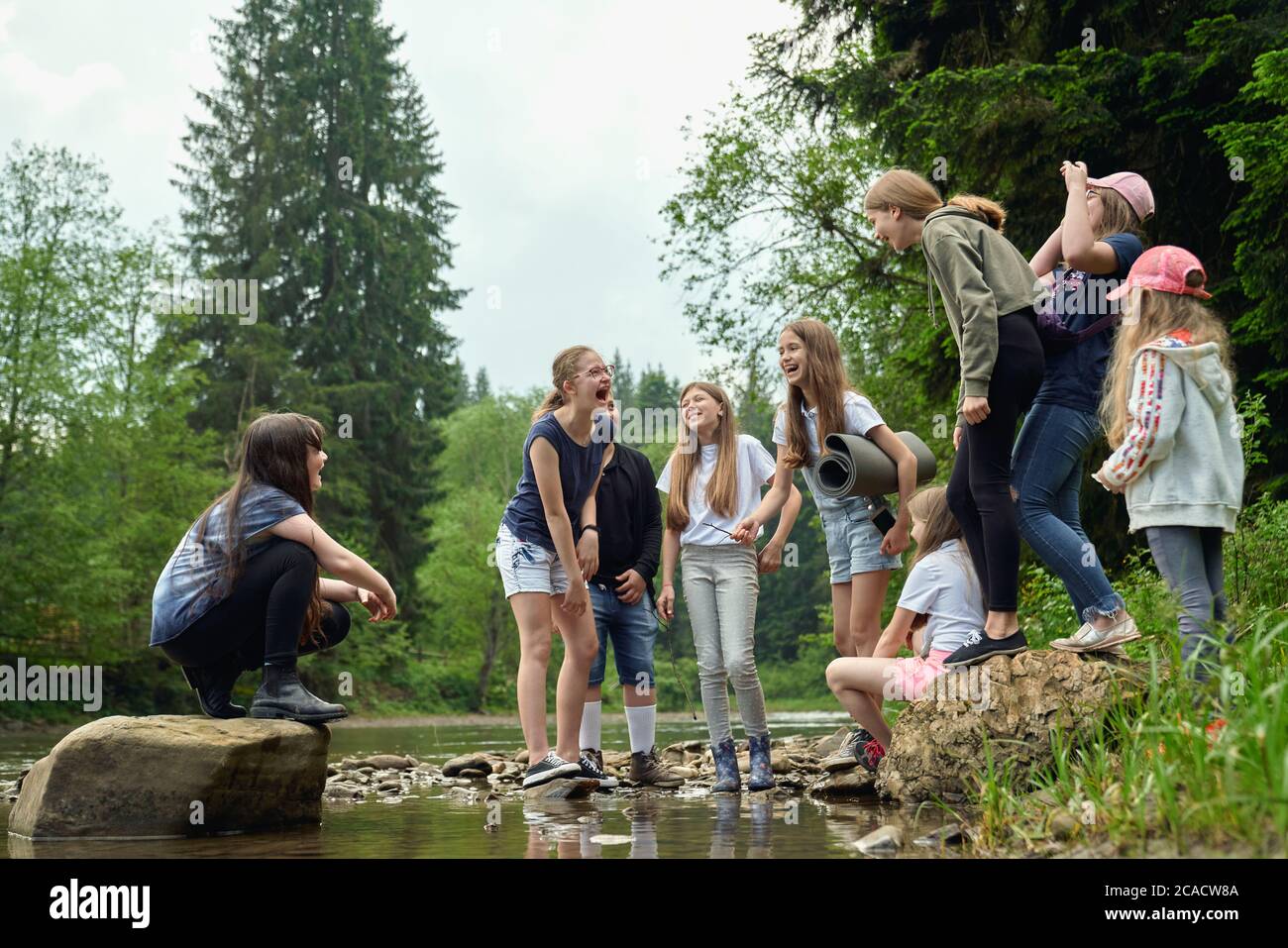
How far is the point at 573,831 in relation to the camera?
4887mm

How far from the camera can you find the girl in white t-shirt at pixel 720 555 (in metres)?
6.58

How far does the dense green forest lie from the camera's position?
41.1 ft

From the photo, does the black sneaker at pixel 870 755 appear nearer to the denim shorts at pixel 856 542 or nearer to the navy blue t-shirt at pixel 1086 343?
the denim shorts at pixel 856 542

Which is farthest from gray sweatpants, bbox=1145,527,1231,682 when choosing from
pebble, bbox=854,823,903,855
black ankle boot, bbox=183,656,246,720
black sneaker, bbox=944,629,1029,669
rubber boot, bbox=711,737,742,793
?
black ankle boot, bbox=183,656,246,720

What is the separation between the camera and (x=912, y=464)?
21.3 ft

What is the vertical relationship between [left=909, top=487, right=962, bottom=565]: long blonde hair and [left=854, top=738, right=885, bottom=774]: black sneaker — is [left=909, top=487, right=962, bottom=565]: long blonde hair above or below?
above

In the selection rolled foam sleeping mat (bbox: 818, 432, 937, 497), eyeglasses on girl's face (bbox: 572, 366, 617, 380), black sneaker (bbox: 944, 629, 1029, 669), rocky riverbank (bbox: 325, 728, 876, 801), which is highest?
eyeglasses on girl's face (bbox: 572, 366, 617, 380)

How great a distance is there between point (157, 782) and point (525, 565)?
2.07m

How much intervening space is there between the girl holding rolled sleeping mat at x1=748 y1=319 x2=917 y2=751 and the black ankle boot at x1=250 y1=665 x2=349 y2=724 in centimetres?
227

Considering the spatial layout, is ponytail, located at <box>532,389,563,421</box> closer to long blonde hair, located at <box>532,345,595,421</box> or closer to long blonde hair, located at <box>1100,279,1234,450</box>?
long blonde hair, located at <box>532,345,595,421</box>

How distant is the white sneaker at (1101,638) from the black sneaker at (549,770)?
7.90 feet

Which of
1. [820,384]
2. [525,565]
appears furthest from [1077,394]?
[525,565]
